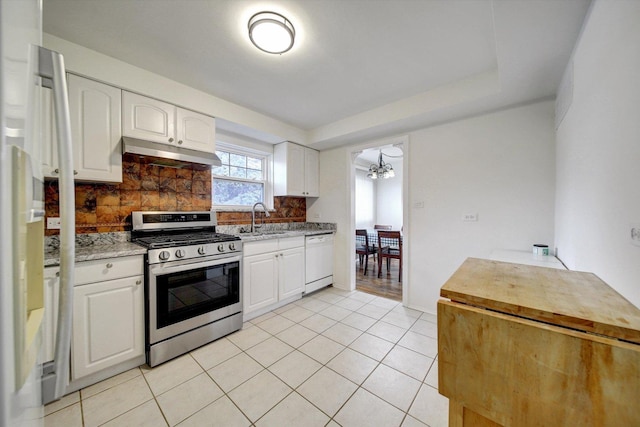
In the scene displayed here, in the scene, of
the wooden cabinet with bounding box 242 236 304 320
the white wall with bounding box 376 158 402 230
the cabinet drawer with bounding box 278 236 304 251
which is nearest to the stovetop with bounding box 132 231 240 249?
the wooden cabinet with bounding box 242 236 304 320

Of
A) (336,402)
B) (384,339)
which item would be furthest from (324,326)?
(336,402)

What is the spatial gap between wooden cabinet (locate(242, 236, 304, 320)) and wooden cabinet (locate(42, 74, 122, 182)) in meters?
1.38

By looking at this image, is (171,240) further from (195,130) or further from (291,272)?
(291,272)

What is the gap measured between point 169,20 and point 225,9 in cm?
42

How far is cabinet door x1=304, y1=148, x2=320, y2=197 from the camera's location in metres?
3.73

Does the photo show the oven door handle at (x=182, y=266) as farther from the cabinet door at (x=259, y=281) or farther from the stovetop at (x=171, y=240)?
the cabinet door at (x=259, y=281)

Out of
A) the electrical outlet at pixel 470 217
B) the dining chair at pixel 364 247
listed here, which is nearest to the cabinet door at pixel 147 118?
the electrical outlet at pixel 470 217

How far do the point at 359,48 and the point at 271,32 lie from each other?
0.68 meters

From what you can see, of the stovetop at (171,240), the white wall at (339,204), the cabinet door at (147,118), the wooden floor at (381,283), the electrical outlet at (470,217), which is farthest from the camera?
the white wall at (339,204)

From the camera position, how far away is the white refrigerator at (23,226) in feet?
0.95

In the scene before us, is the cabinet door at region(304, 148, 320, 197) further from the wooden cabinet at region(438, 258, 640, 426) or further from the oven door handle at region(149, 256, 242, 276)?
the wooden cabinet at region(438, 258, 640, 426)

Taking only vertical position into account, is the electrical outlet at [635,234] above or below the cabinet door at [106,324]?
above

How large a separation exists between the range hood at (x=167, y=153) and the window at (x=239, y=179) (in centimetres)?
44

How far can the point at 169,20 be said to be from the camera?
1.55 metres
